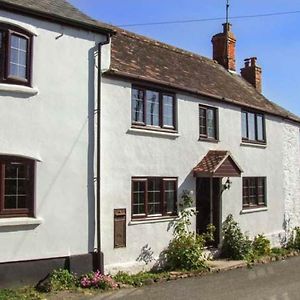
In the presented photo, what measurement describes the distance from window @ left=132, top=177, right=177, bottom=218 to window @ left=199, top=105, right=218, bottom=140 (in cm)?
223

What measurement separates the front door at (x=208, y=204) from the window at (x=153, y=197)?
4.59ft

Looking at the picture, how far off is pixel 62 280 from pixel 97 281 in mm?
789

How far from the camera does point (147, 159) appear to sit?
1355 cm

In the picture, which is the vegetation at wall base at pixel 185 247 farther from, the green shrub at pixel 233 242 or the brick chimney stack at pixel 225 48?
the brick chimney stack at pixel 225 48

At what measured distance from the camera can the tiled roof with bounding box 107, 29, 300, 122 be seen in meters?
14.1

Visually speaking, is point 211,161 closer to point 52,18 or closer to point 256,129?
point 256,129

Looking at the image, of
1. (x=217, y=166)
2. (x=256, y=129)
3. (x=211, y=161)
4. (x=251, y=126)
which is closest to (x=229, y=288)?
(x=217, y=166)

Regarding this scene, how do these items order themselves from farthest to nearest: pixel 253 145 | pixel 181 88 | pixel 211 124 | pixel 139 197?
1. pixel 253 145
2. pixel 211 124
3. pixel 181 88
4. pixel 139 197

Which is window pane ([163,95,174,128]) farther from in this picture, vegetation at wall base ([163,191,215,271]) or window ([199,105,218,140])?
vegetation at wall base ([163,191,215,271])

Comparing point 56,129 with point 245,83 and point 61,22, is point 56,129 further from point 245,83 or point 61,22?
point 245,83

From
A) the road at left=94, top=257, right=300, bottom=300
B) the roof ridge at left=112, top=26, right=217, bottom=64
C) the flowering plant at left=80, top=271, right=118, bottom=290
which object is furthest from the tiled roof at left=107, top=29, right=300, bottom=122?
the road at left=94, top=257, right=300, bottom=300

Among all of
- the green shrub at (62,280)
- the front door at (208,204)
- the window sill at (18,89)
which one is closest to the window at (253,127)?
the front door at (208,204)

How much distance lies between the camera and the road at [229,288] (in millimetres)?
10856

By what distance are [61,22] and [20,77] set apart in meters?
1.72
